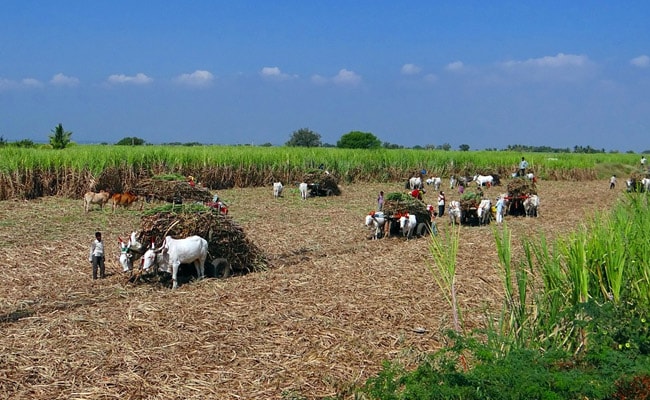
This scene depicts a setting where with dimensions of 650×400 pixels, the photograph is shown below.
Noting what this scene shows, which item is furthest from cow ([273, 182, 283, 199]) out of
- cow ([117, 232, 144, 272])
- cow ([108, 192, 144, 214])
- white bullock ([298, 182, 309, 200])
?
cow ([117, 232, 144, 272])

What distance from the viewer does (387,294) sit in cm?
977

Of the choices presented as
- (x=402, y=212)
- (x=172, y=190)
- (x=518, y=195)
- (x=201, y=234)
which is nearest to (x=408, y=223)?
(x=402, y=212)

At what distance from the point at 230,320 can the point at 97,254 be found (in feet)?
11.2

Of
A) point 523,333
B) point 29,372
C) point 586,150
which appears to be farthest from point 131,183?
point 586,150

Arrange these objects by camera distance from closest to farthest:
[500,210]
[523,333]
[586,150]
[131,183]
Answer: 1. [523,333]
2. [500,210]
3. [131,183]
4. [586,150]

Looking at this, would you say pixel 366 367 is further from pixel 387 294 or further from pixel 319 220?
pixel 319 220

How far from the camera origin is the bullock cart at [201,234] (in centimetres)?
1062

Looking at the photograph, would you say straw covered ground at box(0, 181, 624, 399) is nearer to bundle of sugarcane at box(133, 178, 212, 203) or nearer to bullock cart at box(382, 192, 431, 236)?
bullock cart at box(382, 192, 431, 236)

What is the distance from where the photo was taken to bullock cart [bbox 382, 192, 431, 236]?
15.5 meters

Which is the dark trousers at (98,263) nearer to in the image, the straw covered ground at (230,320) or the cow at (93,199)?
the straw covered ground at (230,320)

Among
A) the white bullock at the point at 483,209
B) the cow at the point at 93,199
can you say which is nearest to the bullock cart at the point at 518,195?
the white bullock at the point at 483,209

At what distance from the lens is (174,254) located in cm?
1007

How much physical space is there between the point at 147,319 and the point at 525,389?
5.17 meters

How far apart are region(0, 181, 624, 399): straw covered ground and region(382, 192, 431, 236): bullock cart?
101cm
